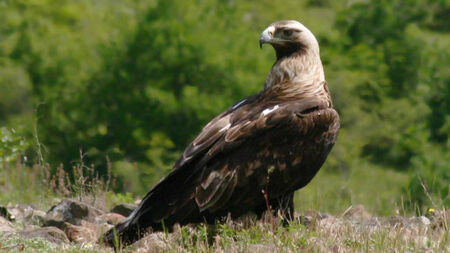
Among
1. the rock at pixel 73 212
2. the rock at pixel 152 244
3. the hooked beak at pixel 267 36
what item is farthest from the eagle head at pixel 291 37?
the rock at pixel 73 212

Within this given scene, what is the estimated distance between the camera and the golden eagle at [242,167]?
26.7 feet

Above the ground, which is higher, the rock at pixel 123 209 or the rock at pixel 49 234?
the rock at pixel 49 234

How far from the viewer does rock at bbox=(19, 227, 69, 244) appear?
311 inches

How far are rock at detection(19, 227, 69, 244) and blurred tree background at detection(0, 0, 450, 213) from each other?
6929 mm

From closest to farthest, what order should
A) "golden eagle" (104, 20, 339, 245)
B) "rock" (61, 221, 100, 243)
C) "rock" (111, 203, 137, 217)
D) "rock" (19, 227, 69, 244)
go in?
"rock" (19, 227, 69, 244) < "golden eagle" (104, 20, 339, 245) < "rock" (61, 221, 100, 243) < "rock" (111, 203, 137, 217)

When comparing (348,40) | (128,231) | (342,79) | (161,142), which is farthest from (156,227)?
(348,40)

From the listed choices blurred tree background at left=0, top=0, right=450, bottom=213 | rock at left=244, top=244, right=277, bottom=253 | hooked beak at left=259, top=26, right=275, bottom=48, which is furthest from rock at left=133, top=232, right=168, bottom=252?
blurred tree background at left=0, top=0, right=450, bottom=213

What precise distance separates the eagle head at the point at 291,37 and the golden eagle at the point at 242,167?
2.79 ft

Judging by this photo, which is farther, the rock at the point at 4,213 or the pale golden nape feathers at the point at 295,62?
the rock at the point at 4,213

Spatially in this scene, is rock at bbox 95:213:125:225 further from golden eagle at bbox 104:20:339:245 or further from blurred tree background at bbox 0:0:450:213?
blurred tree background at bbox 0:0:450:213

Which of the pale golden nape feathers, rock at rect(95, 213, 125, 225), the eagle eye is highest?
the eagle eye

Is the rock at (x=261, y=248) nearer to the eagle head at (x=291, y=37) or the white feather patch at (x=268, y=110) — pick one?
the white feather patch at (x=268, y=110)

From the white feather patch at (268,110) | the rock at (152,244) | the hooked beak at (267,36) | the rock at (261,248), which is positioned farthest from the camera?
the hooked beak at (267,36)

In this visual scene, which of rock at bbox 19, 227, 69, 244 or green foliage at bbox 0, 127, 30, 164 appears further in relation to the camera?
green foliage at bbox 0, 127, 30, 164
